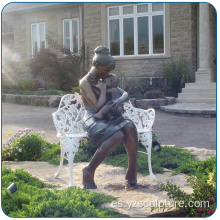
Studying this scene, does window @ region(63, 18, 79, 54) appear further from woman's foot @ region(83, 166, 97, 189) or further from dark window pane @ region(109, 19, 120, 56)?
woman's foot @ region(83, 166, 97, 189)

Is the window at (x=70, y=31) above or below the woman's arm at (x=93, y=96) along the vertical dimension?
above

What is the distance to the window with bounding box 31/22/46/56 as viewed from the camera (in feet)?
55.8

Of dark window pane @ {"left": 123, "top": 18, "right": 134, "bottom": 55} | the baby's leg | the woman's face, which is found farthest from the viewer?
dark window pane @ {"left": 123, "top": 18, "right": 134, "bottom": 55}

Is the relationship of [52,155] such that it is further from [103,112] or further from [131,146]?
[131,146]

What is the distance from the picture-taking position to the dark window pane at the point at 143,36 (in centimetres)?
1379

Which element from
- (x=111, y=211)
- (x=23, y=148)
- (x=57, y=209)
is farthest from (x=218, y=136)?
(x=23, y=148)

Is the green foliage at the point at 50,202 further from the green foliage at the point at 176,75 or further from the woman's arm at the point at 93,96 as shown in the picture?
the green foliage at the point at 176,75

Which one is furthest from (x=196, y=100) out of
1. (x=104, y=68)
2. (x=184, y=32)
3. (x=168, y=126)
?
(x=104, y=68)

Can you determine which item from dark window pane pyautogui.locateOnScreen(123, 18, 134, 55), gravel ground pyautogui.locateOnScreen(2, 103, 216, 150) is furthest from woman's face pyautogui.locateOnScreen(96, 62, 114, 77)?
dark window pane pyautogui.locateOnScreen(123, 18, 134, 55)

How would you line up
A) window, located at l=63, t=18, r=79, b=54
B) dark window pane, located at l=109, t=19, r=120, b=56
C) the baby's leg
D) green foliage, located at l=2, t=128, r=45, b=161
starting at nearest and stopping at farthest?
1. the baby's leg
2. green foliage, located at l=2, t=128, r=45, b=161
3. dark window pane, located at l=109, t=19, r=120, b=56
4. window, located at l=63, t=18, r=79, b=54

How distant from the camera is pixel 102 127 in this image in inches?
141

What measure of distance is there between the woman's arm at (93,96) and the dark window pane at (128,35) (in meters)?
10.6

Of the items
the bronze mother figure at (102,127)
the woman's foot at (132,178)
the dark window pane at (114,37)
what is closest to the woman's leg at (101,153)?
the bronze mother figure at (102,127)

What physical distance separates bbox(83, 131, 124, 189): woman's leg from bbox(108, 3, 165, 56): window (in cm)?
1045
